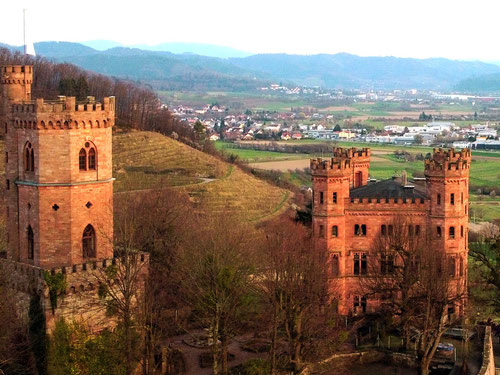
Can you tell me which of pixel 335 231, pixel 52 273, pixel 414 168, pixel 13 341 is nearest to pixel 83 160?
pixel 52 273

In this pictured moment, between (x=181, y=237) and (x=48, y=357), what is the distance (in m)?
20.5

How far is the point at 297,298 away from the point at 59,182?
14.4m

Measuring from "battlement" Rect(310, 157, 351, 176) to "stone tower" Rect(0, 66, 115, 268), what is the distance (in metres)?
19.9

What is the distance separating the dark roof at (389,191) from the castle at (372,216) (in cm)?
8

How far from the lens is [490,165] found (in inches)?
6240

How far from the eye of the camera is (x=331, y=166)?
201ft

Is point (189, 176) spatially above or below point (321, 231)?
below

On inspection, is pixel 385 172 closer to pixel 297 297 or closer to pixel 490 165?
pixel 490 165

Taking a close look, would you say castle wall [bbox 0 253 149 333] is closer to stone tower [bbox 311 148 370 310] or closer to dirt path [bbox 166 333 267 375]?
dirt path [bbox 166 333 267 375]

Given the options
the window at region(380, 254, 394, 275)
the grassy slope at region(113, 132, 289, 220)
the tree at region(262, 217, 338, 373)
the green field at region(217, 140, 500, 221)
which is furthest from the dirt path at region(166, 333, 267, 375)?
the green field at region(217, 140, 500, 221)

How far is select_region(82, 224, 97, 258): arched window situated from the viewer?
43.7 metres

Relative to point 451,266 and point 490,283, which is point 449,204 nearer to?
point 451,266

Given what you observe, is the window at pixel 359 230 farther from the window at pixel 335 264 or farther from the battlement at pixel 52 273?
the battlement at pixel 52 273

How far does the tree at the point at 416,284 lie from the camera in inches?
2026
